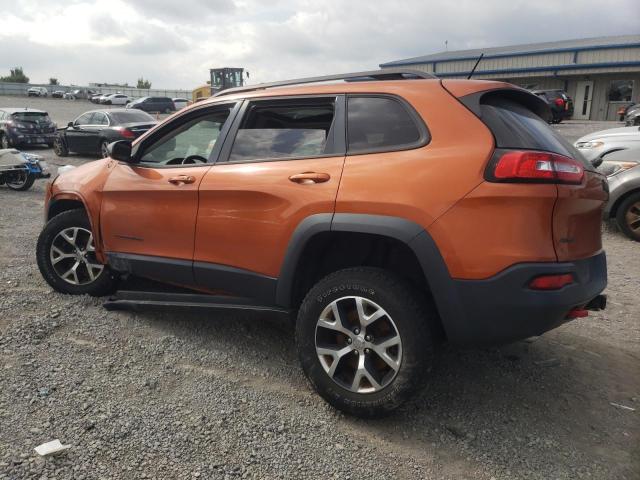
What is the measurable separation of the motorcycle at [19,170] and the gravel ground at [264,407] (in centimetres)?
756

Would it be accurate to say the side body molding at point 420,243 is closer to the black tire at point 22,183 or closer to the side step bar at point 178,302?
the side step bar at point 178,302

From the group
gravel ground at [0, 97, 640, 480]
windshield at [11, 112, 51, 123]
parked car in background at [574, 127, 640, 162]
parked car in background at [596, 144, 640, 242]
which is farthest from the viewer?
windshield at [11, 112, 51, 123]

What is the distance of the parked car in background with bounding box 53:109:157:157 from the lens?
14.8 metres

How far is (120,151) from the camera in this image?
12.8 feet

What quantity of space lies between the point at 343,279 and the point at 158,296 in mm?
1699

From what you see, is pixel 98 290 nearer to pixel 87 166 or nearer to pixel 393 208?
pixel 87 166

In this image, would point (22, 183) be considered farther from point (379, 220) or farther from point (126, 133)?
point (379, 220)

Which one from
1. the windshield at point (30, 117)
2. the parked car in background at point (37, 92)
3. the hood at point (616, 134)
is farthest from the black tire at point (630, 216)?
the parked car in background at point (37, 92)

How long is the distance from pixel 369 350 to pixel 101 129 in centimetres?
1462

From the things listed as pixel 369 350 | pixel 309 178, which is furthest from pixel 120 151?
pixel 369 350

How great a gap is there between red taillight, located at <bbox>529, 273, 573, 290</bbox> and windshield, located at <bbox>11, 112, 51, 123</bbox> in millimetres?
19350

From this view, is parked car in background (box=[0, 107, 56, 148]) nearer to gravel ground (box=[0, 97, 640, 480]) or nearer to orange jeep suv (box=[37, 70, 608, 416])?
gravel ground (box=[0, 97, 640, 480])

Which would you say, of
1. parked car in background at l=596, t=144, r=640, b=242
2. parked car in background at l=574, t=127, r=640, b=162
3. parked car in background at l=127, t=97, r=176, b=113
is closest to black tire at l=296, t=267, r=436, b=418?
parked car in background at l=596, t=144, r=640, b=242

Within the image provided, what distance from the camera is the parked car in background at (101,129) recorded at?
14805 millimetres
